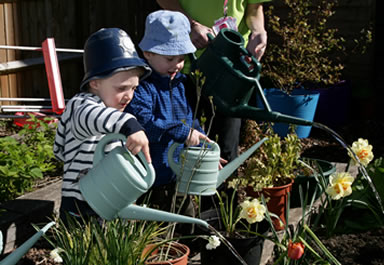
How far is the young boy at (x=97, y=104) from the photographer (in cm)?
211

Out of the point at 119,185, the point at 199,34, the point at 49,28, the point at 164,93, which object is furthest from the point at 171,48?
the point at 49,28

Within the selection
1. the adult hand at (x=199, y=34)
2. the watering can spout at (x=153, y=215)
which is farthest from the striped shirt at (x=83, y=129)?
the adult hand at (x=199, y=34)

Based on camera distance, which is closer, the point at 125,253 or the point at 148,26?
the point at 125,253

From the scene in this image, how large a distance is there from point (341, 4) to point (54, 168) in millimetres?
3593

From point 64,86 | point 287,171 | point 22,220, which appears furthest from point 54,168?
point 64,86

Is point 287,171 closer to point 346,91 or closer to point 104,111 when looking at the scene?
point 104,111

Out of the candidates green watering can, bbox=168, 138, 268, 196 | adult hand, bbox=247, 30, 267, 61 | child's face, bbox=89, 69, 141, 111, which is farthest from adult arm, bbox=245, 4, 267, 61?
child's face, bbox=89, 69, 141, 111

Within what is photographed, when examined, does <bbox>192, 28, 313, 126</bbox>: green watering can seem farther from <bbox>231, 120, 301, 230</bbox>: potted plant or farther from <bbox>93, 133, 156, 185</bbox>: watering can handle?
<bbox>231, 120, 301, 230</bbox>: potted plant

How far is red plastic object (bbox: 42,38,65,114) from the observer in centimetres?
382

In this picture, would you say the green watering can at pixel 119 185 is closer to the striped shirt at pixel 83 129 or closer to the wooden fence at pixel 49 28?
the striped shirt at pixel 83 129

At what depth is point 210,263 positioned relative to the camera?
2.57m

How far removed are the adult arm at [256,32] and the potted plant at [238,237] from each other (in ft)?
2.58

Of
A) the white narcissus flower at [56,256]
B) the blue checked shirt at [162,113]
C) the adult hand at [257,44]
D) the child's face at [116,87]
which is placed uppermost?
the adult hand at [257,44]

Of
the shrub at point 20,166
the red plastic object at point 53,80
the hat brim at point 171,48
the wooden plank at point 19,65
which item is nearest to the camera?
the hat brim at point 171,48
